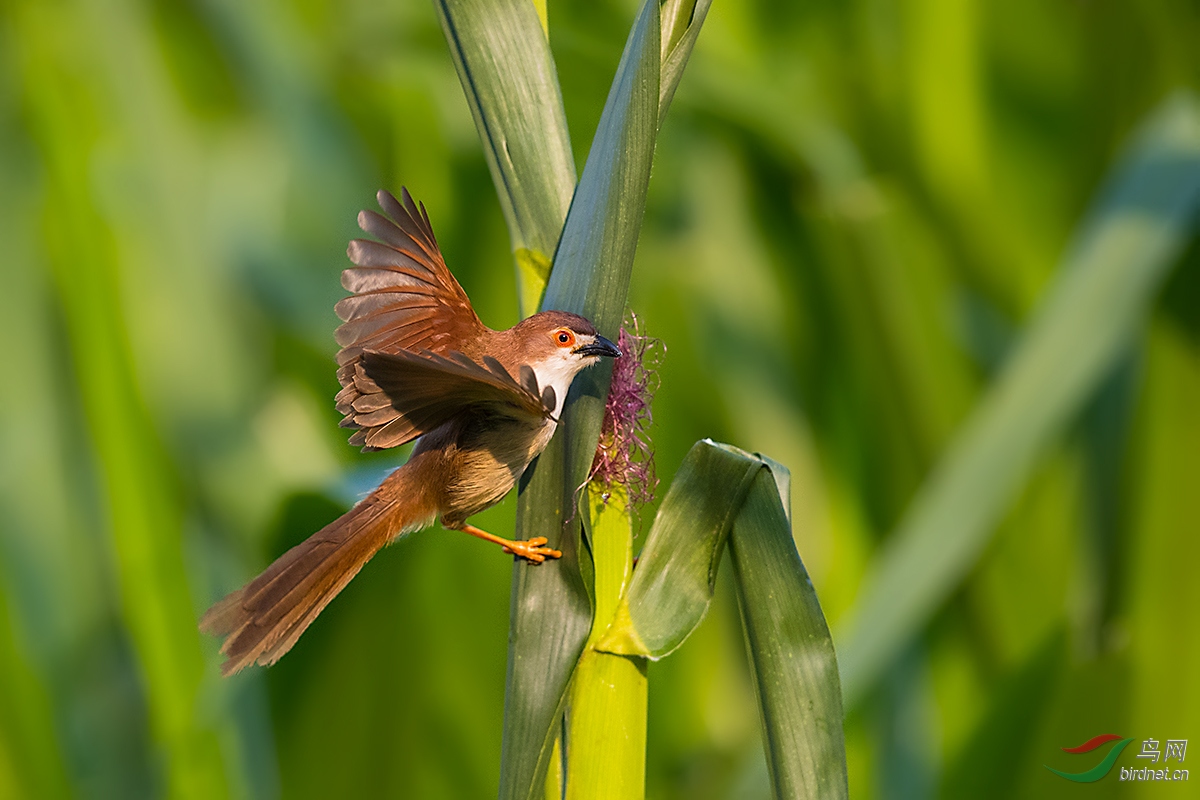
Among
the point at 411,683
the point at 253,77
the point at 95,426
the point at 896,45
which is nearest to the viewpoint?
the point at 411,683

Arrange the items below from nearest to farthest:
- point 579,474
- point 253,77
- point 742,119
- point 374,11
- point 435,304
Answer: point 579,474
point 435,304
point 742,119
point 253,77
point 374,11

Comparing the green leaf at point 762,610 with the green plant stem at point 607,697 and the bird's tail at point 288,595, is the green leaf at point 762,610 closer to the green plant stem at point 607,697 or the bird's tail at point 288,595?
the green plant stem at point 607,697

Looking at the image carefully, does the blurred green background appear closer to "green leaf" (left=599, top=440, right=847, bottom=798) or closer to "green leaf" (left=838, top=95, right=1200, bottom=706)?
"green leaf" (left=838, top=95, right=1200, bottom=706)

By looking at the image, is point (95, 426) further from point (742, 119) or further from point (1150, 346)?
point (1150, 346)

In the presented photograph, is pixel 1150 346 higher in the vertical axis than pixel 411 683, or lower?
higher

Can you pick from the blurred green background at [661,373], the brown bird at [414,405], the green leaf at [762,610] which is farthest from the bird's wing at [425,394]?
the blurred green background at [661,373]

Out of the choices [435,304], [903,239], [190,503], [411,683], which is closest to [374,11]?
[190,503]

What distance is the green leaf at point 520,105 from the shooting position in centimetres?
63

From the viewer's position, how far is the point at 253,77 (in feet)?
5.82

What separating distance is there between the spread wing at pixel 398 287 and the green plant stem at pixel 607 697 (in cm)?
21

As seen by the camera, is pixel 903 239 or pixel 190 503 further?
pixel 190 503

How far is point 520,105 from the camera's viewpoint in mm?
633

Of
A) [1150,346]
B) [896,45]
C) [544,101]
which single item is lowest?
[1150,346]

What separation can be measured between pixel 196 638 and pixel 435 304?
87cm
